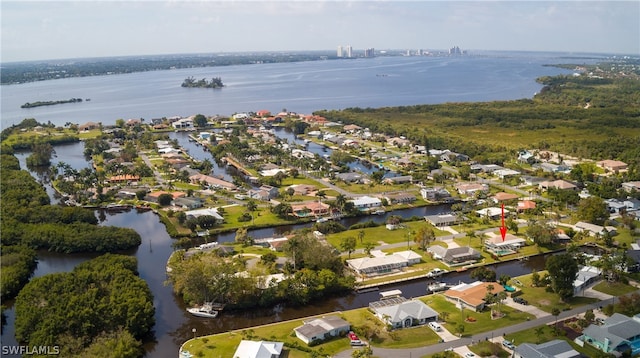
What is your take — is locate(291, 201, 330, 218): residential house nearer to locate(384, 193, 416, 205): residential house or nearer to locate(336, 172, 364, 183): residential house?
locate(384, 193, 416, 205): residential house

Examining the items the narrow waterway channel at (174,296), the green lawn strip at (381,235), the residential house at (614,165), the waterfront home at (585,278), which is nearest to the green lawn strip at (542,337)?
the waterfront home at (585,278)

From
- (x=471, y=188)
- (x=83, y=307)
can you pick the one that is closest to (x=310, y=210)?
(x=471, y=188)

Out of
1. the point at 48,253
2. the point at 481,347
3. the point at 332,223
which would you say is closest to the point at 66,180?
the point at 48,253

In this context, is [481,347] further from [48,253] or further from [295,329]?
[48,253]

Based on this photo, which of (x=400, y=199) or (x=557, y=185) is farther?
(x=557, y=185)

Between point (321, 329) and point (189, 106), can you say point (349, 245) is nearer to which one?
point (321, 329)

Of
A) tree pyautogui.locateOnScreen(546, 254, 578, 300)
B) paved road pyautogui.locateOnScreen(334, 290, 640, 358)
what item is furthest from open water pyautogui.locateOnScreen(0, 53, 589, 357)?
paved road pyautogui.locateOnScreen(334, 290, 640, 358)

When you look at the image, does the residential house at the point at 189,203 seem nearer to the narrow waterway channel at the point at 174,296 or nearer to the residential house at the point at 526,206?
the narrow waterway channel at the point at 174,296
